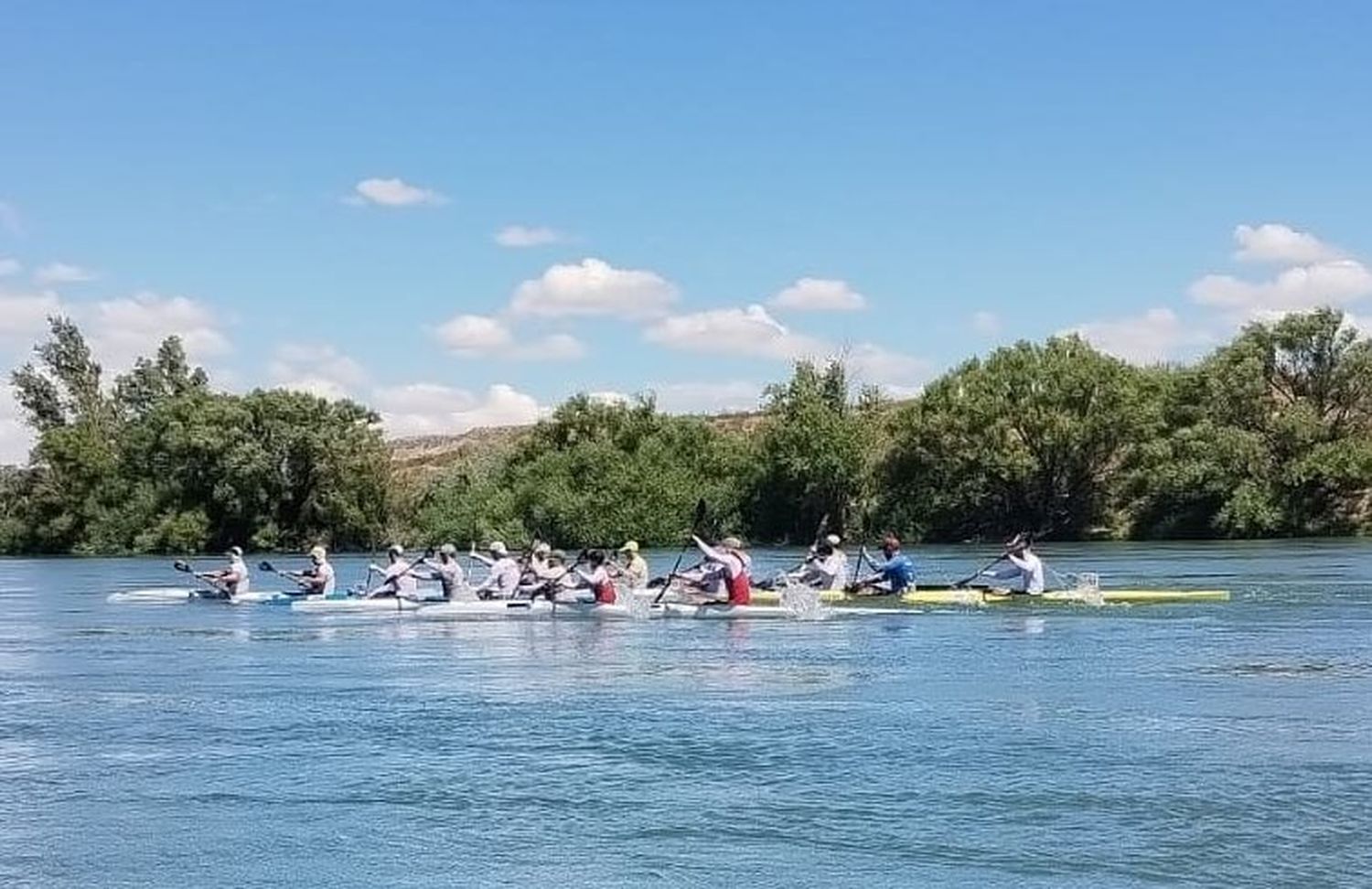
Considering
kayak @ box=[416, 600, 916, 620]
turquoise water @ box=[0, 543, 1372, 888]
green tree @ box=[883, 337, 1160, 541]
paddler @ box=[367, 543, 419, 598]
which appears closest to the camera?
turquoise water @ box=[0, 543, 1372, 888]

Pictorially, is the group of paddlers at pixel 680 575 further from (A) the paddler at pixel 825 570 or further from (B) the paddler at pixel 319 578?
(B) the paddler at pixel 319 578

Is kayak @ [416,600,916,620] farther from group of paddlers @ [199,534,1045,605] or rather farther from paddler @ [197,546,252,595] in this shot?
paddler @ [197,546,252,595]

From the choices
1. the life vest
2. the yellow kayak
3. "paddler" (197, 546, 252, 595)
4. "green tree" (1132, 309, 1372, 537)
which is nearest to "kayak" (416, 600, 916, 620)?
the life vest

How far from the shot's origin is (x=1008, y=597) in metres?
32.7

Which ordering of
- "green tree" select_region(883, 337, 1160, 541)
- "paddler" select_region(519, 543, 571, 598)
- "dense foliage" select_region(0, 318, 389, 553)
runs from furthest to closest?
"dense foliage" select_region(0, 318, 389, 553) → "green tree" select_region(883, 337, 1160, 541) → "paddler" select_region(519, 543, 571, 598)

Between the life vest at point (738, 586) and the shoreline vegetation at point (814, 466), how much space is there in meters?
44.5

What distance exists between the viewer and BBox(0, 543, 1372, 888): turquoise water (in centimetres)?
1309

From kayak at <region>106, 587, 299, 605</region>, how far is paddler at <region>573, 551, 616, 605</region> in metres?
9.47

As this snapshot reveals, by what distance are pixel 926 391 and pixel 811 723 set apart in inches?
2477

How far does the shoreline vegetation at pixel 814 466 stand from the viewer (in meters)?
72.8

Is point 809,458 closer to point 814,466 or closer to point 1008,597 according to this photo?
point 814,466

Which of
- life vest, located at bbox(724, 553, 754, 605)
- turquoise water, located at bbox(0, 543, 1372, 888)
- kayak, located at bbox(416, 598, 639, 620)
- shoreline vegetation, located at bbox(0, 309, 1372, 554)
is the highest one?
shoreline vegetation, located at bbox(0, 309, 1372, 554)

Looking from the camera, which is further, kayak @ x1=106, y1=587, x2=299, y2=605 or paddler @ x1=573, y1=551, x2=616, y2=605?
kayak @ x1=106, y1=587, x2=299, y2=605

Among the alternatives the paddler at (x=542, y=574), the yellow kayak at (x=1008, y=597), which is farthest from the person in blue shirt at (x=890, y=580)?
the paddler at (x=542, y=574)
